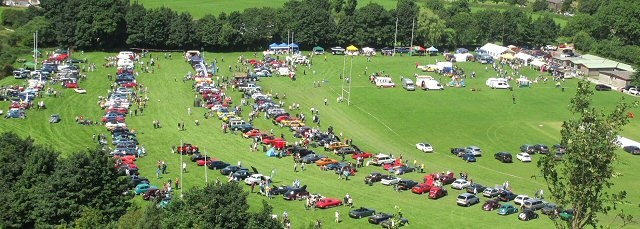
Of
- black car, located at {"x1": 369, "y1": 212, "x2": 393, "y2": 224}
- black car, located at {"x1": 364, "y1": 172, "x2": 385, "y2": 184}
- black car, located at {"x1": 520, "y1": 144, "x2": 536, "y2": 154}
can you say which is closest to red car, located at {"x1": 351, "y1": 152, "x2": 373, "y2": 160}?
black car, located at {"x1": 364, "y1": 172, "x2": 385, "y2": 184}

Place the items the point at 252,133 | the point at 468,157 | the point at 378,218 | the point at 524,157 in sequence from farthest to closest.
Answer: the point at 252,133 → the point at 524,157 → the point at 468,157 → the point at 378,218

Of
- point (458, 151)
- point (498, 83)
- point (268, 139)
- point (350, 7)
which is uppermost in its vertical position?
point (350, 7)

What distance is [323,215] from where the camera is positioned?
4934cm

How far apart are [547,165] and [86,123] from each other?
49.7 metres

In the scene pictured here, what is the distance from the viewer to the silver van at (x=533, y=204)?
170ft

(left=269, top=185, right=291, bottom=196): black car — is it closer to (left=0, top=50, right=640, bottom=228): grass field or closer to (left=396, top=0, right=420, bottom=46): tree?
(left=0, top=50, right=640, bottom=228): grass field

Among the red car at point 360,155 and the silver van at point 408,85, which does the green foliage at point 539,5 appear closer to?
the silver van at point 408,85

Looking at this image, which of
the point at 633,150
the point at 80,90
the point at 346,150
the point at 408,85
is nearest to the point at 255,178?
the point at 346,150

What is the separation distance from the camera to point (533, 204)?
5206cm

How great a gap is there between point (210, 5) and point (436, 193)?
9253 centimetres

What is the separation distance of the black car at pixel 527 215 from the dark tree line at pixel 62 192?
22.9 metres

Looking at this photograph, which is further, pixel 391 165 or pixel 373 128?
pixel 373 128

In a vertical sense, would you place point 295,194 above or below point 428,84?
below

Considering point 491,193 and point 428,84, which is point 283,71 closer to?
point 428,84
